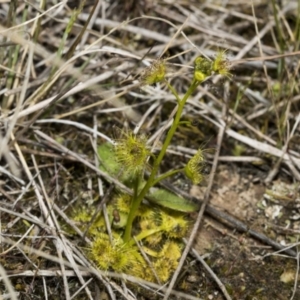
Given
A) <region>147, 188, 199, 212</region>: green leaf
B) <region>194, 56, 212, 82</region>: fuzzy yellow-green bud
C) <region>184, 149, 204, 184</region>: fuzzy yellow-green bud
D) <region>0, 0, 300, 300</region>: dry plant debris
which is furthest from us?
<region>147, 188, 199, 212</region>: green leaf

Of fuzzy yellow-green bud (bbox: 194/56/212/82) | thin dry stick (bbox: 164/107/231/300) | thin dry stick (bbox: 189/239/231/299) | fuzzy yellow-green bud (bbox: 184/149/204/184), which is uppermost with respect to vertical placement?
fuzzy yellow-green bud (bbox: 194/56/212/82)

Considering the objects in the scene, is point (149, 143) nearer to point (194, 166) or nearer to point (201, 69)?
point (194, 166)

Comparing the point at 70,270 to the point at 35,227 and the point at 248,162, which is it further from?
the point at 248,162

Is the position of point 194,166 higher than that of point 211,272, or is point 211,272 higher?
point 194,166

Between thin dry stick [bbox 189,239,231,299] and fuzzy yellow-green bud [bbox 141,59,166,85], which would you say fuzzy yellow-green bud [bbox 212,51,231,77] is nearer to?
fuzzy yellow-green bud [bbox 141,59,166,85]

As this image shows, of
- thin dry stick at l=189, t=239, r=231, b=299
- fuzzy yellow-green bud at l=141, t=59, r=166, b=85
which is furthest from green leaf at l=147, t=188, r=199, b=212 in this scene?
fuzzy yellow-green bud at l=141, t=59, r=166, b=85

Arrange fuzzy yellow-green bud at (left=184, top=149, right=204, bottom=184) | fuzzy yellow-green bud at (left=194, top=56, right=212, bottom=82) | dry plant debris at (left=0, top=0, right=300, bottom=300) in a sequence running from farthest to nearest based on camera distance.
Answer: dry plant debris at (left=0, top=0, right=300, bottom=300) → fuzzy yellow-green bud at (left=184, top=149, right=204, bottom=184) → fuzzy yellow-green bud at (left=194, top=56, right=212, bottom=82)

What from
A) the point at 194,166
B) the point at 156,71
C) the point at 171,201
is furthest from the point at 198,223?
the point at 156,71
